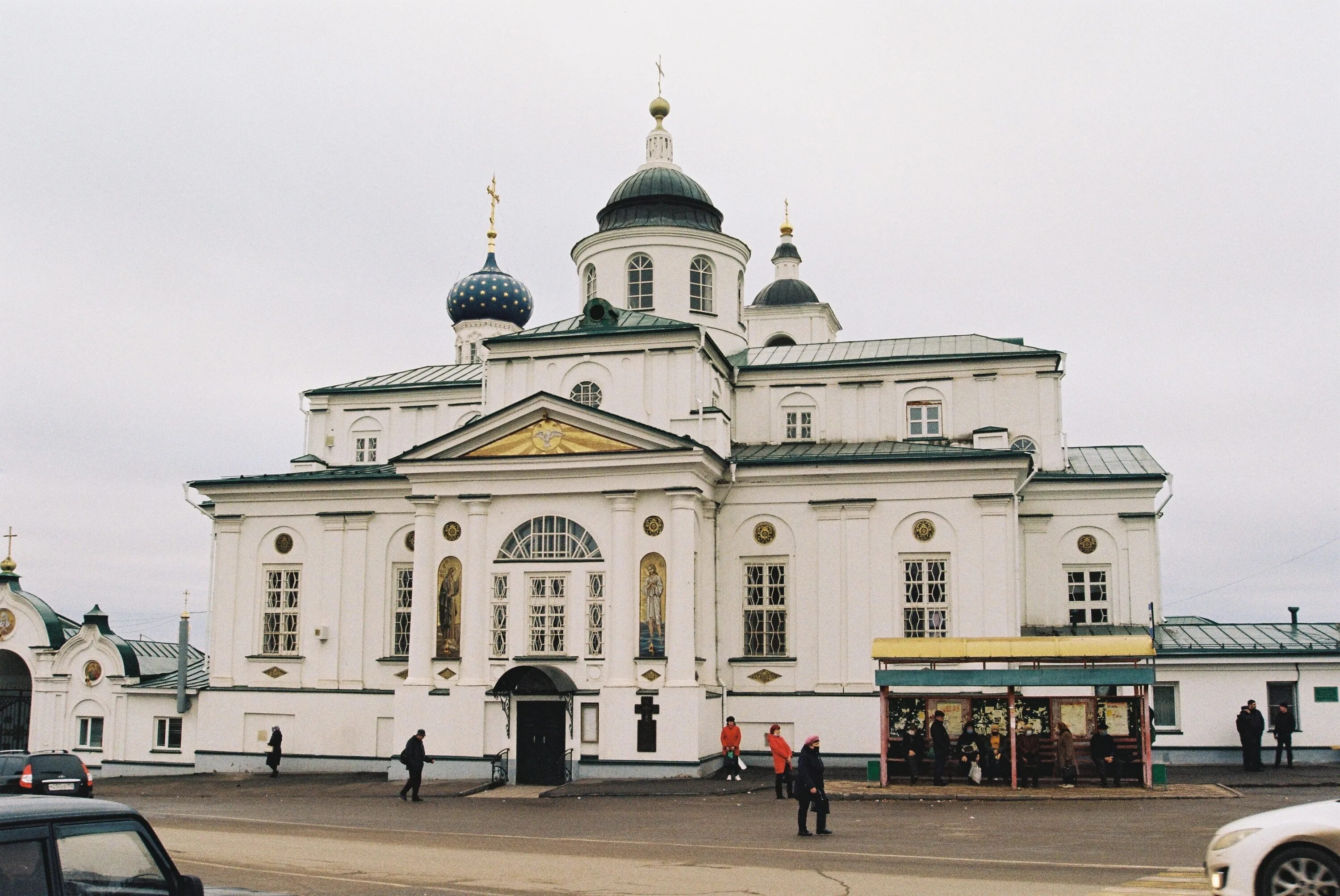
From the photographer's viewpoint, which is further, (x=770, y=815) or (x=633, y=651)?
(x=633, y=651)

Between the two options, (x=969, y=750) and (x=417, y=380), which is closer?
(x=969, y=750)

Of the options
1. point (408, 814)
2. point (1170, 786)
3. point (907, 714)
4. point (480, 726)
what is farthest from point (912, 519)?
point (408, 814)

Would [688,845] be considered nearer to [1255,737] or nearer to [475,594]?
[475,594]

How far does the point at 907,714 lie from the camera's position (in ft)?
92.9

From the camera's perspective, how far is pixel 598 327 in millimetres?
35312

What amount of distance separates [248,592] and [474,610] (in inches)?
378

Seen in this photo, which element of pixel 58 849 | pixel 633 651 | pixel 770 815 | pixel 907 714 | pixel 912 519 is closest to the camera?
pixel 58 849

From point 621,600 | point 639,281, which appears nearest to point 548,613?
point 621,600

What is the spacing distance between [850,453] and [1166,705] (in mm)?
10786

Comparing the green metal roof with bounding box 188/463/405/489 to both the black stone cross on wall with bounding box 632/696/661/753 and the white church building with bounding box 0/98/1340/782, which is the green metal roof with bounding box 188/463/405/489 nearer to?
the white church building with bounding box 0/98/1340/782

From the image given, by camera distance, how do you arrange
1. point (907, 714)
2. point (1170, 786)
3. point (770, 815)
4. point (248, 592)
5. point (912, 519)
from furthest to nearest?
point (248, 592)
point (912, 519)
point (907, 714)
point (1170, 786)
point (770, 815)

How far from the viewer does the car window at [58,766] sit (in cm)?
2258

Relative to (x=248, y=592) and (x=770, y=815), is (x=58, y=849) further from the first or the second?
(x=248, y=592)

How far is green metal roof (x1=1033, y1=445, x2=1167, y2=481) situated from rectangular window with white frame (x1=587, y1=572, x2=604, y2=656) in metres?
13.4
